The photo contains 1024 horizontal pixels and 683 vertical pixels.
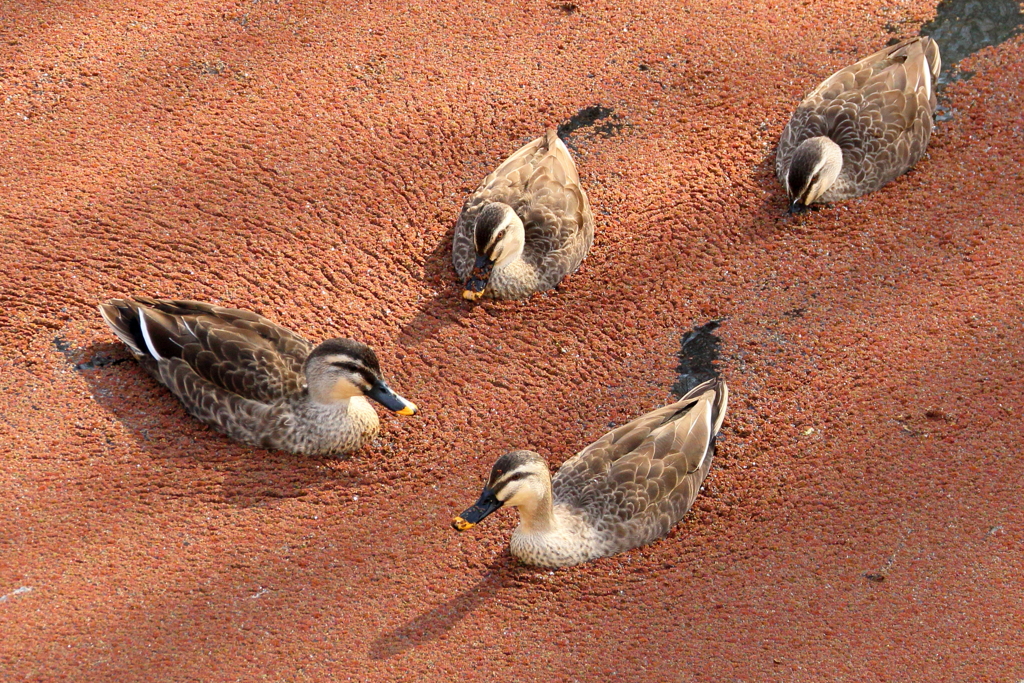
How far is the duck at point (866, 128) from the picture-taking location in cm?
597

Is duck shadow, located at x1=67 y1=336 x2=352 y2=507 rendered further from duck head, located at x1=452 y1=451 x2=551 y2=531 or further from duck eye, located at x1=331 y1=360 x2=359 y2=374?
duck head, located at x1=452 y1=451 x2=551 y2=531

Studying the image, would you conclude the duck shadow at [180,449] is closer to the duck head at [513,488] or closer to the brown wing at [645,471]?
the duck head at [513,488]

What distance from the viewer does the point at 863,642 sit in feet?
12.8

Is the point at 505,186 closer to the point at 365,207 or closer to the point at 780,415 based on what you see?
the point at 365,207

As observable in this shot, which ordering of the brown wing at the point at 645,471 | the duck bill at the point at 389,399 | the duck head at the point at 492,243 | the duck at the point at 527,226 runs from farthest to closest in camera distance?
the duck at the point at 527,226 < the duck head at the point at 492,243 < the duck bill at the point at 389,399 < the brown wing at the point at 645,471

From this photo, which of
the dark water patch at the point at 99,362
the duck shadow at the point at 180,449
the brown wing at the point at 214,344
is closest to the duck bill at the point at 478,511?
the duck shadow at the point at 180,449

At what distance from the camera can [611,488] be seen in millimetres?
4586

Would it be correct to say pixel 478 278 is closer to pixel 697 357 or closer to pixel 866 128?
pixel 697 357

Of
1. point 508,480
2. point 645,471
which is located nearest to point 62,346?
point 508,480

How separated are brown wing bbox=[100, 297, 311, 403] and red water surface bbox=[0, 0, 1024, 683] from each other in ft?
0.95

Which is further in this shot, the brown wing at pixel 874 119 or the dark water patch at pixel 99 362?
the brown wing at pixel 874 119

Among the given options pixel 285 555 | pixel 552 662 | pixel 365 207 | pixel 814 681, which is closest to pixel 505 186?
pixel 365 207

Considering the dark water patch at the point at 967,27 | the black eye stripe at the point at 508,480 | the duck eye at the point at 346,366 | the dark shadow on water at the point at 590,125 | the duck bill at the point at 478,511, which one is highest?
the dark shadow on water at the point at 590,125

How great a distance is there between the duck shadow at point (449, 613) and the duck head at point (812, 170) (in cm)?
299
